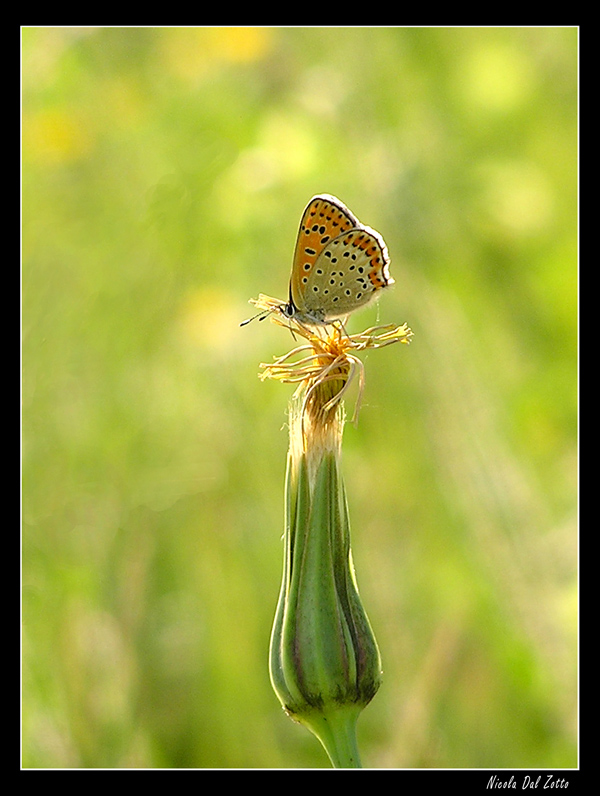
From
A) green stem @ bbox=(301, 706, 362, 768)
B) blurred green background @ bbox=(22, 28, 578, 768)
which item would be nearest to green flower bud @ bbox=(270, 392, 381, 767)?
green stem @ bbox=(301, 706, 362, 768)

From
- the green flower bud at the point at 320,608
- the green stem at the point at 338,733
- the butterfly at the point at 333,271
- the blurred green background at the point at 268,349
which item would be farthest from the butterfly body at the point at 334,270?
the blurred green background at the point at 268,349

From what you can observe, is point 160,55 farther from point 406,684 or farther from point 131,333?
point 406,684

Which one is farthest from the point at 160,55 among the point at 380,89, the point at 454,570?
the point at 454,570

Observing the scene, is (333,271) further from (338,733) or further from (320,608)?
(338,733)

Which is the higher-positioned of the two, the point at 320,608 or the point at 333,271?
the point at 333,271

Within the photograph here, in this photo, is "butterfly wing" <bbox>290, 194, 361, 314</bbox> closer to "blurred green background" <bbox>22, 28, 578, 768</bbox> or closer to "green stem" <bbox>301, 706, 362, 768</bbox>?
"green stem" <bbox>301, 706, 362, 768</bbox>

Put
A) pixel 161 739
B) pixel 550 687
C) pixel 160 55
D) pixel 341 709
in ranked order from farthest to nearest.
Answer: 1. pixel 160 55
2. pixel 161 739
3. pixel 550 687
4. pixel 341 709

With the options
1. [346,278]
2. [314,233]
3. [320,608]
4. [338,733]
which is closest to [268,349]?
[346,278]
